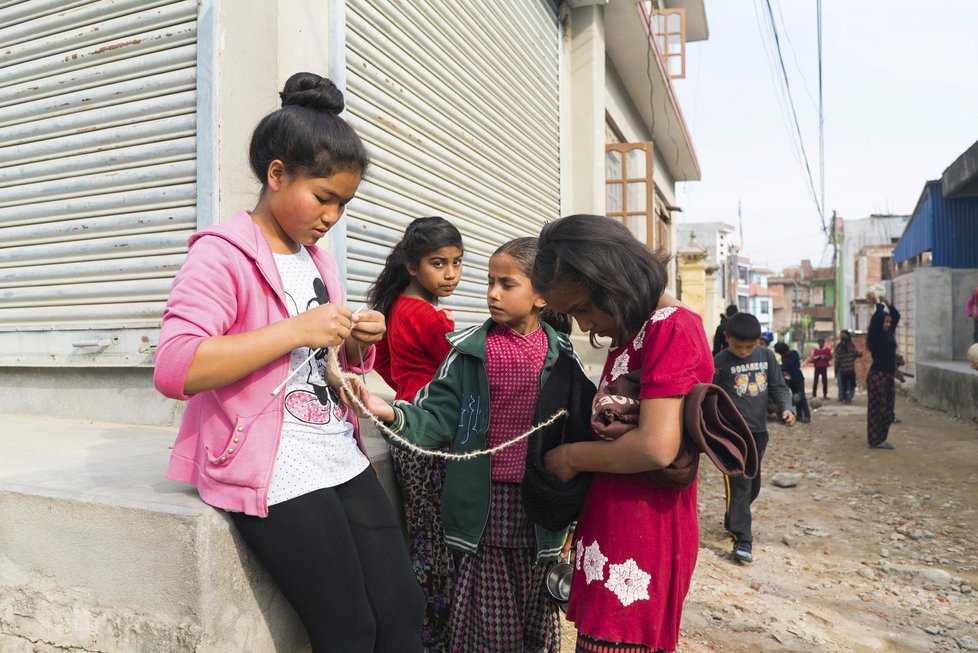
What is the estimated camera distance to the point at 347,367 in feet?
6.69

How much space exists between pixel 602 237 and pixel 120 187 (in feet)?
9.38

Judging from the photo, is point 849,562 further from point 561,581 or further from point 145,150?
point 145,150

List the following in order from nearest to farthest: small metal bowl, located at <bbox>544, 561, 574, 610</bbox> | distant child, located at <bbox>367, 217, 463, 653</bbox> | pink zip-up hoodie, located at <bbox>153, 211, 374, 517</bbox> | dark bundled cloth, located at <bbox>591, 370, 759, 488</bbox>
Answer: pink zip-up hoodie, located at <bbox>153, 211, 374, 517</bbox> < dark bundled cloth, located at <bbox>591, 370, 759, 488</bbox> < small metal bowl, located at <bbox>544, 561, 574, 610</bbox> < distant child, located at <bbox>367, 217, 463, 653</bbox>

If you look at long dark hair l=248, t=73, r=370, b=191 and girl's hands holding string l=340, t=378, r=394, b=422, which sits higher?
long dark hair l=248, t=73, r=370, b=191

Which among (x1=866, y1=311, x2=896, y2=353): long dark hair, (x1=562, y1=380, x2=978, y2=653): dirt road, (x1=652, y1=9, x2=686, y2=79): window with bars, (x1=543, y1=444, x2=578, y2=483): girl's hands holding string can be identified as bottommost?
(x1=562, y1=380, x2=978, y2=653): dirt road

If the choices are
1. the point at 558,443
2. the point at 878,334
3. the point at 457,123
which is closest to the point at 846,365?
the point at 878,334

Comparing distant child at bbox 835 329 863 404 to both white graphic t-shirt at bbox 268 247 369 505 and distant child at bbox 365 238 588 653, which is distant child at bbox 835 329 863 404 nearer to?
distant child at bbox 365 238 588 653

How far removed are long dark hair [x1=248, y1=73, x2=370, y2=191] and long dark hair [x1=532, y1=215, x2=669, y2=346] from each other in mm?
551

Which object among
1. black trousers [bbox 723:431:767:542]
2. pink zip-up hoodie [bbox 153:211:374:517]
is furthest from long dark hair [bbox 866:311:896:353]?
pink zip-up hoodie [bbox 153:211:374:517]

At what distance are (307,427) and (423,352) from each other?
46.7 inches

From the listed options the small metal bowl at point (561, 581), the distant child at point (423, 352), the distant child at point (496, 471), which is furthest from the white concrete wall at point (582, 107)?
the small metal bowl at point (561, 581)

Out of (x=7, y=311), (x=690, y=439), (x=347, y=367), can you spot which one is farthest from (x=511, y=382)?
(x=7, y=311)

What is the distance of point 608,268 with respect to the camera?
1.84 meters

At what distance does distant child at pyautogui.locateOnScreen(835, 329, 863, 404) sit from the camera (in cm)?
1561
